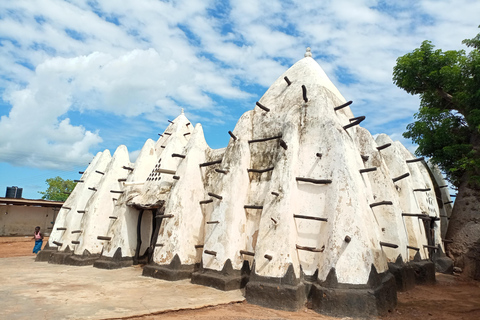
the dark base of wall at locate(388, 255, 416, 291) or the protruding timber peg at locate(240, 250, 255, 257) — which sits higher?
the protruding timber peg at locate(240, 250, 255, 257)

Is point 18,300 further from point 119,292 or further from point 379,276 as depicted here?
point 379,276

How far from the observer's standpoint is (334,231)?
6.23 meters

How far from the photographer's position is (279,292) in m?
5.93

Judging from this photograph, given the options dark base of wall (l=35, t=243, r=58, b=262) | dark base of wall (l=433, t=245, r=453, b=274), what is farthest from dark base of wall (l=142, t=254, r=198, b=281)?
dark base of wall (l=433, t=245, r=453, b=274)

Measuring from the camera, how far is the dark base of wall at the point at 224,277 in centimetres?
686

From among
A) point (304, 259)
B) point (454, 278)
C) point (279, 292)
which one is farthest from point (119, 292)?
point (454, 278)

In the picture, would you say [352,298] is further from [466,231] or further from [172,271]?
[466,231]

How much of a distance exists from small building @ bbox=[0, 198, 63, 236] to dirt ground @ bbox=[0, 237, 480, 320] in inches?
734

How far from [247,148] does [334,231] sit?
319cm

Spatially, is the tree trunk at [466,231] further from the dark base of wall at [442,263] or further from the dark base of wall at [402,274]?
the dark base of wall at [402,274]

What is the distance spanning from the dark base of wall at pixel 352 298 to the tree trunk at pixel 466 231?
25.9ft

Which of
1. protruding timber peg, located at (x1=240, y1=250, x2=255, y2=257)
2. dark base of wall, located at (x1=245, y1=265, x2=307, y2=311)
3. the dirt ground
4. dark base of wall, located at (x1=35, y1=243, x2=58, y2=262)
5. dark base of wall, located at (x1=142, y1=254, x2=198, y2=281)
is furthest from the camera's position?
dark base of wall, located at (x1=35, y1=243, x2=58, y2=262)

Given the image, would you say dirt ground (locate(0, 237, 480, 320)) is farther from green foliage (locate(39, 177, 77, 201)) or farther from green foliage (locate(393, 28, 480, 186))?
green foliage (locate(39, 177, 77, 201))

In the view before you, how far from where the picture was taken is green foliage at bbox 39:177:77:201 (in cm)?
3888
